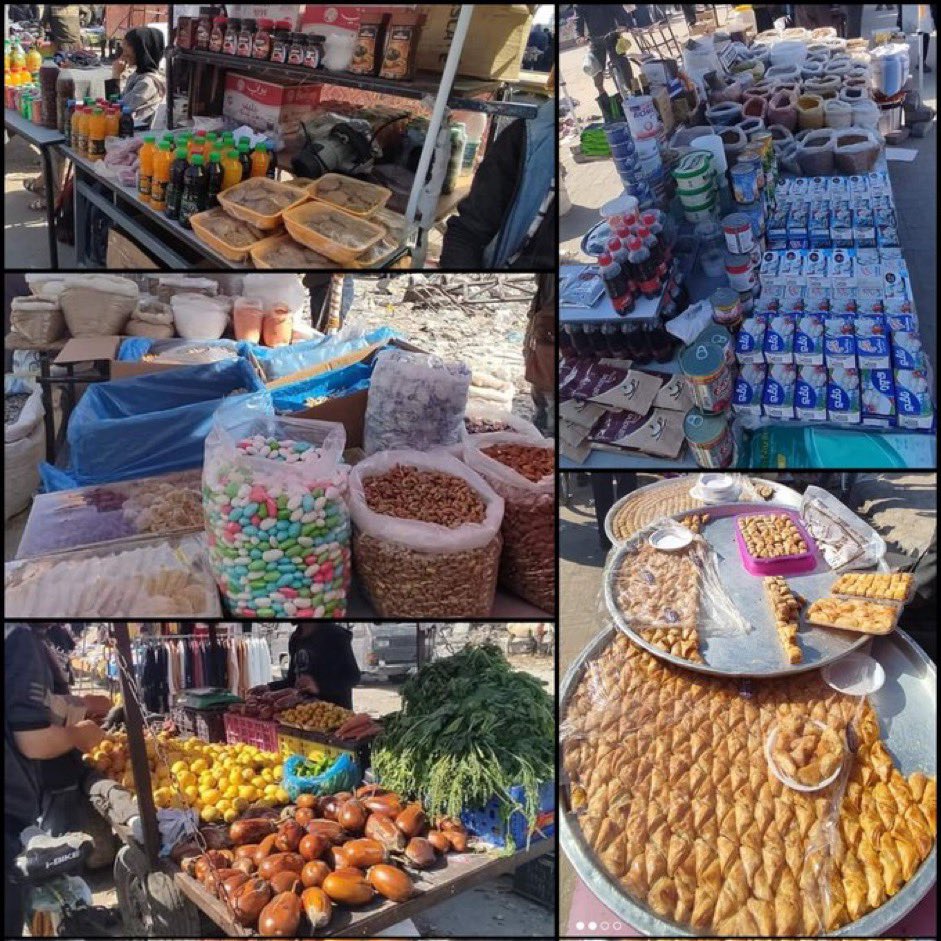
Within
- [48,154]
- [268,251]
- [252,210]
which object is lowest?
[268,251]

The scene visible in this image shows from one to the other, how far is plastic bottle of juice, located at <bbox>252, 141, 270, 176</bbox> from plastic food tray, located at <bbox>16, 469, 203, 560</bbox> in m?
1.43

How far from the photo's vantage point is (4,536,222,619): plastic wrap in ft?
7.39

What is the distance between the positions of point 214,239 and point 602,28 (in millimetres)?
1459

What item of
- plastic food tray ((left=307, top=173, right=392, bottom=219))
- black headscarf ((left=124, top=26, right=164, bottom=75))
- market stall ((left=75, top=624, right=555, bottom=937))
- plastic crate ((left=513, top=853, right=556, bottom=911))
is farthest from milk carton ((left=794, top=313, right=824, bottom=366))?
black headscarf ((left=124, top=26, right=164, bottom=75))

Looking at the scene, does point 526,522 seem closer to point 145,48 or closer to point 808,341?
point 808,341

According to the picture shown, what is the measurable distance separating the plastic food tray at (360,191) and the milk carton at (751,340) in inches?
50.7

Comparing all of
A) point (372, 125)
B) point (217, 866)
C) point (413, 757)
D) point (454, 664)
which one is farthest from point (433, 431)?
point (372, 125)

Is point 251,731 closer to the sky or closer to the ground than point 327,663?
closer to the ground

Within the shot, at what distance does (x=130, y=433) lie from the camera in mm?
2539

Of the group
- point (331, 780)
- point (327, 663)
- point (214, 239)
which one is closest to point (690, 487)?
point (327, 663)

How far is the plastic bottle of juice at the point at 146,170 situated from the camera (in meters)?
3.49

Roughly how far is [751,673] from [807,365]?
90cm

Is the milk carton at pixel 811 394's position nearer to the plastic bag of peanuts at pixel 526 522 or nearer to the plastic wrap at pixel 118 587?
the plastic bag of peanuts at pixel 526 522

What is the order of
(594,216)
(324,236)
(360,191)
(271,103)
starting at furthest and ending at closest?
(271,103) < (360,191) < (324,236) < (594,216)
